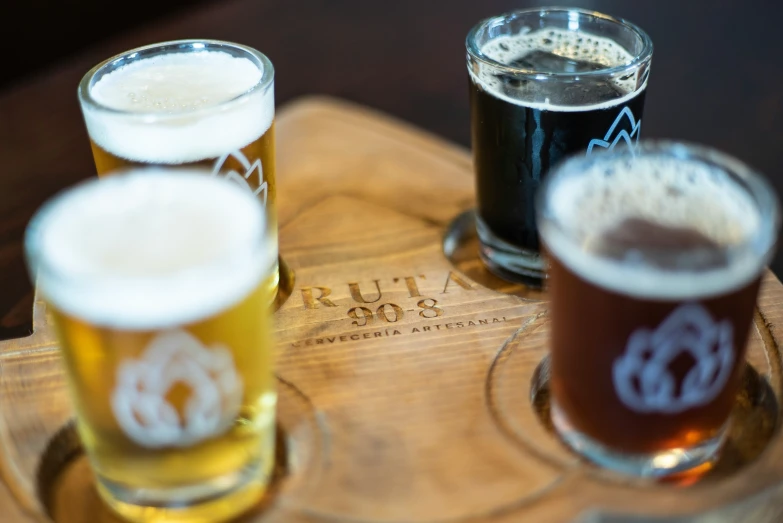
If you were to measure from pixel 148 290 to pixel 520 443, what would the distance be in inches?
14.3

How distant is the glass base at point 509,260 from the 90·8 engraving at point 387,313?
0.38 ft

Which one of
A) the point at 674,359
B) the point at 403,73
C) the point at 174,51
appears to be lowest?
the point at 403,73

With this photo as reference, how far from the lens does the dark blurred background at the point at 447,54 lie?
1.45 metres

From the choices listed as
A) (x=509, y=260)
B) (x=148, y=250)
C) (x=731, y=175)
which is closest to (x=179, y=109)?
(x=148, y=250)

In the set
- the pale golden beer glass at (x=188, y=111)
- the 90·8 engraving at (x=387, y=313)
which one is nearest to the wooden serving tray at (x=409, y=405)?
the 90·8 engraving at (x=387, y=313)

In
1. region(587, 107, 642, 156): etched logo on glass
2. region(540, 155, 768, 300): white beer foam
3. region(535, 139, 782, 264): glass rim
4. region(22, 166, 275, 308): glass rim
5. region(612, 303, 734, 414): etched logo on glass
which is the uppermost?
region(22, 166, 275, 308): glass rim

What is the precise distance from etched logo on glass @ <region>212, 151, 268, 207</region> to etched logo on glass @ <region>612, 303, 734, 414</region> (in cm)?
41

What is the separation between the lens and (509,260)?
→ 40.1 inches

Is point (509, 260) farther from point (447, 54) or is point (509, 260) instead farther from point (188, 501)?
point (447, 54)

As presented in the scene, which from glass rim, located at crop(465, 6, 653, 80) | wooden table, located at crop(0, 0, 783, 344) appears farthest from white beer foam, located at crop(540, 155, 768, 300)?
wooden table, located at crop(0, 0, 783, 344)

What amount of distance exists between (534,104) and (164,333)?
47 centimetres

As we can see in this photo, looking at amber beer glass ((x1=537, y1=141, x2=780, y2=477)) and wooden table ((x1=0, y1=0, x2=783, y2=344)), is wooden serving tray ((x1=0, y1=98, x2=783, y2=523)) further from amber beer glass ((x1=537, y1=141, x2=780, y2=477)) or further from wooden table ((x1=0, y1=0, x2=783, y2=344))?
wooden table ((x1=0, y1=0, x2=783, y2=344))

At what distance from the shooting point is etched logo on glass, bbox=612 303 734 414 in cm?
66

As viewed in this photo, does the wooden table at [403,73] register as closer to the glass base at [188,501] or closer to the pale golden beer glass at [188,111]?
the pale golden beer glass at [188,111]
